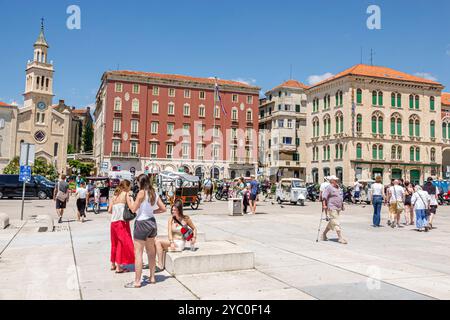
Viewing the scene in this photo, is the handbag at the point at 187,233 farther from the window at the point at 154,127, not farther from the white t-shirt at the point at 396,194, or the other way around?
the window at the point at 154,127

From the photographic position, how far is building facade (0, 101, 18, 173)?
68.2 m

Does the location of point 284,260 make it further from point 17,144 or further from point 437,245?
point 17,144

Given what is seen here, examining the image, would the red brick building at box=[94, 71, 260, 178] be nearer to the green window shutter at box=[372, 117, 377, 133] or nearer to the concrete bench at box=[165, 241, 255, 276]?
the green window shutter at box=[372, 117, 377, 133]

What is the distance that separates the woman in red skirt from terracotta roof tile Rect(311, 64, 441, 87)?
48351mm

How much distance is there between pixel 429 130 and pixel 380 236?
4894 cm

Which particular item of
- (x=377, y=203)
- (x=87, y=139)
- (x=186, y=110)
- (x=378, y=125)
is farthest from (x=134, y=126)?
(x=377, y=203)

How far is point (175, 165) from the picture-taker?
2512 inches

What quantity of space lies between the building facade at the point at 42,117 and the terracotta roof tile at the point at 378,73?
4723 cm

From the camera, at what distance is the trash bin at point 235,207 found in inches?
701

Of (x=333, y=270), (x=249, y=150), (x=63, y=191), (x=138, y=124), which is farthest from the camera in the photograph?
(x=249, y=150)

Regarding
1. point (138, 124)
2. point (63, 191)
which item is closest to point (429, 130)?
point (138, 124)

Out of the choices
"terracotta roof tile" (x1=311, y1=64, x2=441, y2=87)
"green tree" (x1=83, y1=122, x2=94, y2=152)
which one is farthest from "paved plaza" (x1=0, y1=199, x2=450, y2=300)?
"green tree" (x1=83, y1=122, x2=94, y2=152)

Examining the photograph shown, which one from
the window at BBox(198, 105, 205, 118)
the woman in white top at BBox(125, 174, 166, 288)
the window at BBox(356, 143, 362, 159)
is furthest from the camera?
the window at BBox(198, 105, 205, 118)

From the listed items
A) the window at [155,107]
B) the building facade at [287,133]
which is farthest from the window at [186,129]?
the building facade at [287,133]
